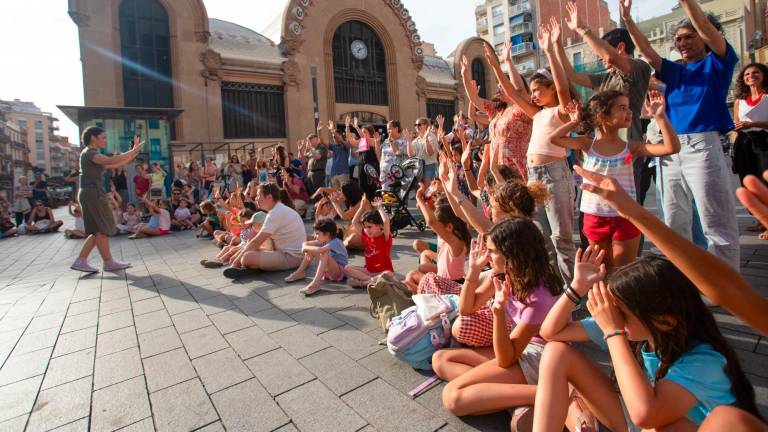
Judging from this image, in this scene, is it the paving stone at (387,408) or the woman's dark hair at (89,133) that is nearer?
the paving stone at (387,408)

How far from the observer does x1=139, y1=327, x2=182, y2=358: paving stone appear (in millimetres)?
3225

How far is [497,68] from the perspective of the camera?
419 cm

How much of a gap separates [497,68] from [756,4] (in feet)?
173

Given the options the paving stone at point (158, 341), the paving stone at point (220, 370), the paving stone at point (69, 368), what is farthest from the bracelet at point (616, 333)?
the paving stone at point (69, 368)

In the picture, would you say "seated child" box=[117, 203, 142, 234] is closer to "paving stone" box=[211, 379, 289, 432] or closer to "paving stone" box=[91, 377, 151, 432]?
"paving stone" box=[91, 377, 151, 432]

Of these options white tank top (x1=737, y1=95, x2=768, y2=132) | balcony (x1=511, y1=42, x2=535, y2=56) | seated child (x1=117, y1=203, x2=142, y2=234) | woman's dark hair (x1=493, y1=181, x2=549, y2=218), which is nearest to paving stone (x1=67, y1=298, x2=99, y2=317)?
woman's dark hair (x1=493, y1=181, x2=549, y2=218)

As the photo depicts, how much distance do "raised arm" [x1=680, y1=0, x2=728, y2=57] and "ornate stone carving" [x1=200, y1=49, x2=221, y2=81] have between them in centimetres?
1997

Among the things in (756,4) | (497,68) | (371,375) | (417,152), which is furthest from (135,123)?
(756,4)

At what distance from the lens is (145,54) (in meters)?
18.5

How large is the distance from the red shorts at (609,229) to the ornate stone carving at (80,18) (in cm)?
2105

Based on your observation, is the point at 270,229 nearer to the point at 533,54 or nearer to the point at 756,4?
the point at 756,4

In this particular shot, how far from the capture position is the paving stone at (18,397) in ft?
8.15

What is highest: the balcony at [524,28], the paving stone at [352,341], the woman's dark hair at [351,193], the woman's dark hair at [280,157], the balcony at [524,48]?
the balcony at [524,28]

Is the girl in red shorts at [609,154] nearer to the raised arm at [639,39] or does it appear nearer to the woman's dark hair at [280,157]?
the raised arm at [639,39]
